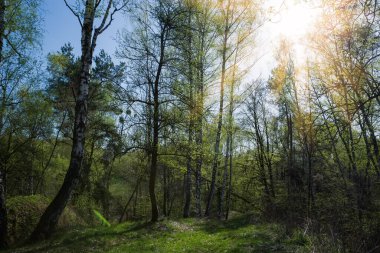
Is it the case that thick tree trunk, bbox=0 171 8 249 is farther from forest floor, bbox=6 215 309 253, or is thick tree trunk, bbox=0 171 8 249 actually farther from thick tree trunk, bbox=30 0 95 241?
forest floor, bbox=6 215 309 253

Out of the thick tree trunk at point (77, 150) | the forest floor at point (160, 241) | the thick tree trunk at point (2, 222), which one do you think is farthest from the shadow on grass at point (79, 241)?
the thick tree trunk at point (2, 222)

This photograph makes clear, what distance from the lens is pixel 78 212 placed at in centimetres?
1420

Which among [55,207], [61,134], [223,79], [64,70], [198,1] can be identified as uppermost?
[198,1]

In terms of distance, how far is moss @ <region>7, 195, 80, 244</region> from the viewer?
32.6 feet

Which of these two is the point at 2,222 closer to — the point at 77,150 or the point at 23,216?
the point at 23,216

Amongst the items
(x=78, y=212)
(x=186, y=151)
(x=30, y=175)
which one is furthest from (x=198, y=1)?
(x=30, y=175)

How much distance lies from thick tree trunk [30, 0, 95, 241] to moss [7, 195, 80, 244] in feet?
6.15

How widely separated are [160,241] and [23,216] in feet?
16.4

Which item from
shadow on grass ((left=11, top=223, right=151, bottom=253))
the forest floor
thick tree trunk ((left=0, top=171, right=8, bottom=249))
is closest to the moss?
thick tree trunk ((left=0, top=171, right=8, bottom=249))

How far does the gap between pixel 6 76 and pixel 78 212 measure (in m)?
7.19

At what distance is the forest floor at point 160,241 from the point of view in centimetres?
785

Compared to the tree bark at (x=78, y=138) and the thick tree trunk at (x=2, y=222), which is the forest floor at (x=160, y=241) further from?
the thick tree trunk at (x=2, y=222)

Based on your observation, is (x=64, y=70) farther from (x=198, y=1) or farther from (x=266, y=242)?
(x=266, y=242)

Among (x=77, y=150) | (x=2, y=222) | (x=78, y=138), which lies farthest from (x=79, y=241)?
(x=78, y=138)
